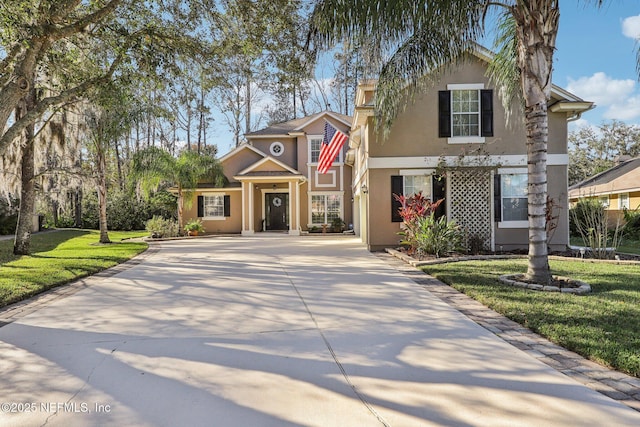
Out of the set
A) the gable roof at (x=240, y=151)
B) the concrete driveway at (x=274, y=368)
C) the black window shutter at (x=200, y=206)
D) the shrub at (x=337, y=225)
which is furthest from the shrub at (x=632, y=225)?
the black window shutter at (x=200, y=206)

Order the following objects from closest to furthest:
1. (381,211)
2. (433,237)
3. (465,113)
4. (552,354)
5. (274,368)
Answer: (274,368)
(552,354)
(433,237)
(465,113)
(381,211)

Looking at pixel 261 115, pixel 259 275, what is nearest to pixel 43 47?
pixel 259 275

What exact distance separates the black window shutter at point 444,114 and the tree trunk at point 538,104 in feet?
18.0

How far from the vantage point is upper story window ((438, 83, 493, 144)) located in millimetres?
12086

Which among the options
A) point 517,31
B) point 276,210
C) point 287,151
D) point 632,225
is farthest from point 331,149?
point 632,225

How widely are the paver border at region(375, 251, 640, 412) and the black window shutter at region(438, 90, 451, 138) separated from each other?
23.4ft

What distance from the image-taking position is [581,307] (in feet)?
16.4

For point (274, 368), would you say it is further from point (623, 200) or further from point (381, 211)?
point (623, 200)

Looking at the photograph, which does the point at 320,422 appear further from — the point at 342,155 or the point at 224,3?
the point at 342,155

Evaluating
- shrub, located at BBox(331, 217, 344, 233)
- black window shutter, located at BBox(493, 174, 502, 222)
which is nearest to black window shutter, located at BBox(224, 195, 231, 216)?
shrub, located at BBox(331, 217, 344, 233)

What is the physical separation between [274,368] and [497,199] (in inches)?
410

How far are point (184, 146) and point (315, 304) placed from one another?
32.7 m

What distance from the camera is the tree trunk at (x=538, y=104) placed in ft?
21.2

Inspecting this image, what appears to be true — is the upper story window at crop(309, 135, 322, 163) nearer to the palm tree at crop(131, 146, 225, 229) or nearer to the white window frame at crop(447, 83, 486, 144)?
the palm tree at crop(131, 146, 225, 229)
